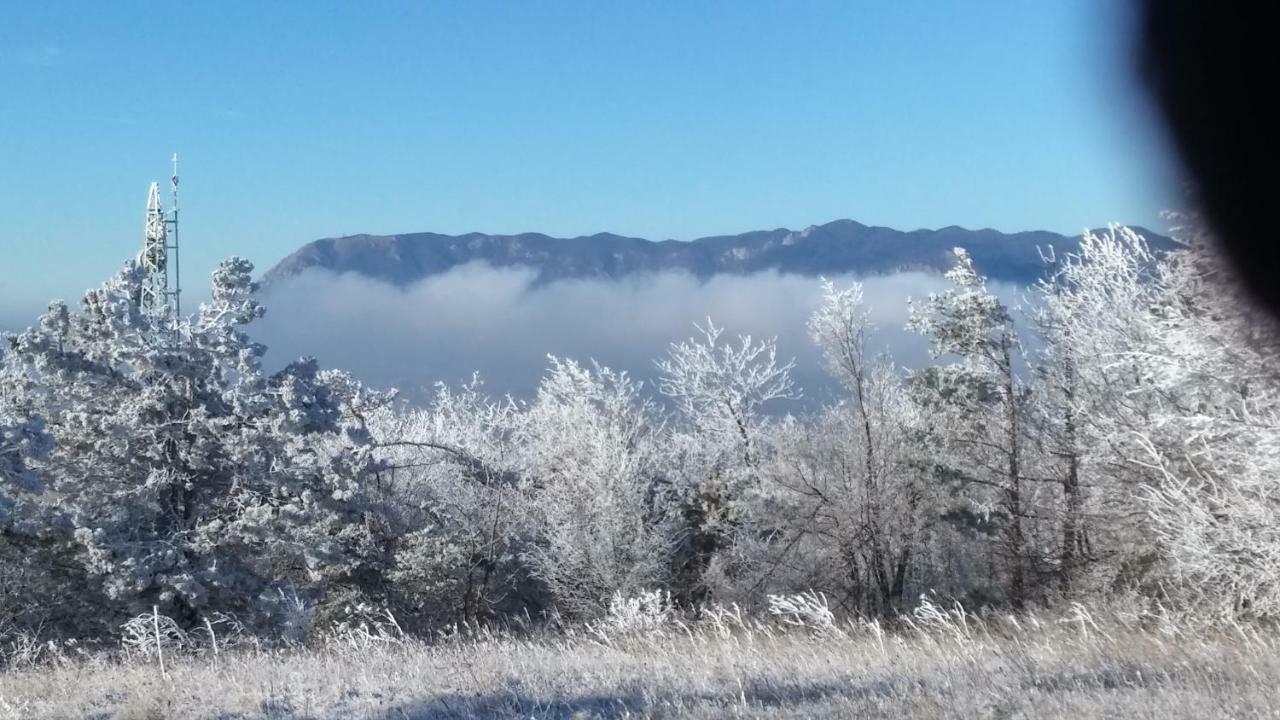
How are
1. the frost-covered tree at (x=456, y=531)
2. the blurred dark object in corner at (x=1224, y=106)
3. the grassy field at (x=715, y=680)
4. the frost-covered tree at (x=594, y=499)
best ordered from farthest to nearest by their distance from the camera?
the frost-covered tree at (x=594, y=499)
the frost-covered tree at (x=456, y=531)
the blurred dark object in corner at (x=1224, y=106)
the grassy field at (x=715, y=680)

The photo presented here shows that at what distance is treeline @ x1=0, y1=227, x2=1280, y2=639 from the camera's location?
560 inches

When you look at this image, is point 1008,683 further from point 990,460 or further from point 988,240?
point 988,240

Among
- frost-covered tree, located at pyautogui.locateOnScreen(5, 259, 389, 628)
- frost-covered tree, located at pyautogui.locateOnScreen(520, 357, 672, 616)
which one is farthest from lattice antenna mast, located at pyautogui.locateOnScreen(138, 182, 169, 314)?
frost-covered tree, located at pyautogui.locateOnScreen(520, 357, 672, 616)

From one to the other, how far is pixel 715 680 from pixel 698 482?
3033cm

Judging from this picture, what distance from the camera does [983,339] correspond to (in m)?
29.6

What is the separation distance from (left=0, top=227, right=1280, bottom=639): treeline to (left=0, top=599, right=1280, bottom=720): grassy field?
4259mm

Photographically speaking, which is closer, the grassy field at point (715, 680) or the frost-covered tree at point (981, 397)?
the grassy field at point (715, 680)

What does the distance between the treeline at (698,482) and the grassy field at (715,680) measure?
14.0 ft

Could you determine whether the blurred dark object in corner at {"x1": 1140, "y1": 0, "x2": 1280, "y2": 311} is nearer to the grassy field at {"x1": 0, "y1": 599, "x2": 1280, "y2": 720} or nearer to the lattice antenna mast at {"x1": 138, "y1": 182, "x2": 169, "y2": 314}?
the grassy field at {"x1": 0, "y1": 599, "x2": 1280, "y2": 720}

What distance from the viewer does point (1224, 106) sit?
8953 mm

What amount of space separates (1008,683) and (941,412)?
2513cm

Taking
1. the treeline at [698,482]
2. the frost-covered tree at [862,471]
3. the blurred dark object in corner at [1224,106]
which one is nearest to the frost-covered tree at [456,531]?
the treeline at [698,482]

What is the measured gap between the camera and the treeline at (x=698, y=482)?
14.2m

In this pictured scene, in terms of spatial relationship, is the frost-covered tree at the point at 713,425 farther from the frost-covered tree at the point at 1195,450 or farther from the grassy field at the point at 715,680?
the grassy field at the point at 715,680
